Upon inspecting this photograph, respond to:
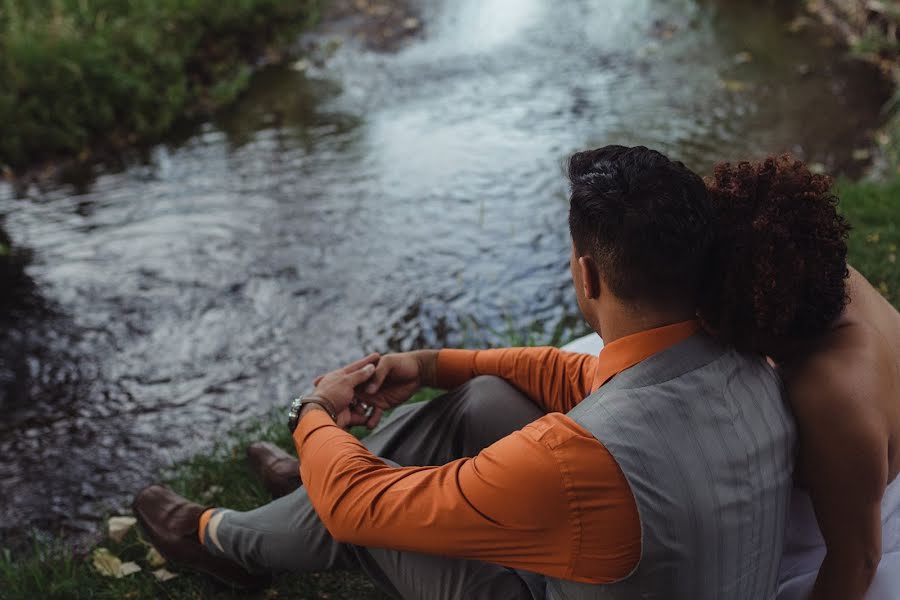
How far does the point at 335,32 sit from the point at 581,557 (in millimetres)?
9145

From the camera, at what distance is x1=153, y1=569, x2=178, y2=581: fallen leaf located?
2789 millimetres

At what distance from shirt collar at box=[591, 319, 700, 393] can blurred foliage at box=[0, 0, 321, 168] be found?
20.9 ft

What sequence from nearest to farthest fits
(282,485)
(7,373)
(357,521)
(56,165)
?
(357,521) < (282,485) < (7,373) < (56,165)

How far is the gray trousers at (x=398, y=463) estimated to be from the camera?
2225 millimetres

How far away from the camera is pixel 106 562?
289 centimetres

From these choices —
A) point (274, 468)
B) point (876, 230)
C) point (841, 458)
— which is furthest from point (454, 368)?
point (876, 230)

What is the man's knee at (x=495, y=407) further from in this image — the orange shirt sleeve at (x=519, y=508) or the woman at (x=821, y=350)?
the woman at (x=821, y=350)

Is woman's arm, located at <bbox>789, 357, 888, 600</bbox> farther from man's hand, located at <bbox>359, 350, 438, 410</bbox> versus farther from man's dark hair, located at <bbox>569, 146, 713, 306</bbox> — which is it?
man's hand, located at <bbox>359, 350, 438, 410</bbox>

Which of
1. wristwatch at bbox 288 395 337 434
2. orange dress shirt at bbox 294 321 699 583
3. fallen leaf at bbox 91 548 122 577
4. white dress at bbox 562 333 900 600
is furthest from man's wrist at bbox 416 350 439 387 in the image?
fallen leaf at bbox 91 548 122 577

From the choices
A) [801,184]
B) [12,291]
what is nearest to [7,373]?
[12,291]

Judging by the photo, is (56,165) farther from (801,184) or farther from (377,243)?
(801,184)

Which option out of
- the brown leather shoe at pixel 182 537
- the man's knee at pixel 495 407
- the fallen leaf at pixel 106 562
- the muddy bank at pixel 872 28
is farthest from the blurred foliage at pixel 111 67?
the muddy bank at pixel 872 28

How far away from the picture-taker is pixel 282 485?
9.91 feet

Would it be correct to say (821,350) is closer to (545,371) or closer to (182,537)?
(545,371)
